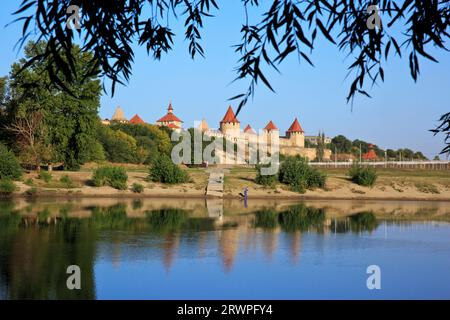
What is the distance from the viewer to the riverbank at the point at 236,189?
38719 millimetres

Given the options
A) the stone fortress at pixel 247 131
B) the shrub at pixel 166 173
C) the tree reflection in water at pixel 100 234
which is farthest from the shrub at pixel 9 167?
the stone fortress at pixel 247 131

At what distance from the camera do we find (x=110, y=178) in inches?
1575

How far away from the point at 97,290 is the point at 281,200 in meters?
28.5

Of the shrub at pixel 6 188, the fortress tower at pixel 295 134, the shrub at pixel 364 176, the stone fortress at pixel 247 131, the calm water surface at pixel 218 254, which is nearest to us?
the calm water surface at pixel 218 254

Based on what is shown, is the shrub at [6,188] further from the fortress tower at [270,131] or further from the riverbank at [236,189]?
the fortress tower at [270,131]

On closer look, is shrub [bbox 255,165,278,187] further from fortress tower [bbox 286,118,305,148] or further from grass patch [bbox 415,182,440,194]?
fortress tower [bbox 286,118,305,148]

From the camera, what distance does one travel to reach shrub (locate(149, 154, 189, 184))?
41188 millimetres

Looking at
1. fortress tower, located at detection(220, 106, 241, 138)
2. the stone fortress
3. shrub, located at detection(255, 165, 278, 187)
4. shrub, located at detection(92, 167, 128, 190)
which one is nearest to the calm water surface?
shrub, located at detection(92, 167, 128, 190)

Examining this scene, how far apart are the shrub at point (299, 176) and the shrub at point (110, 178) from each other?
11.0m

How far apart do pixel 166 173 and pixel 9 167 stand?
1015cm

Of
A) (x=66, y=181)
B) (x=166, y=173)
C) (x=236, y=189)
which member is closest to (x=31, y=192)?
(x=66, y=181)

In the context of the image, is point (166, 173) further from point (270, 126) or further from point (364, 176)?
point (270, 126)

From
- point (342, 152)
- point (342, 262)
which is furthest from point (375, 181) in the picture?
point (342, 152)
